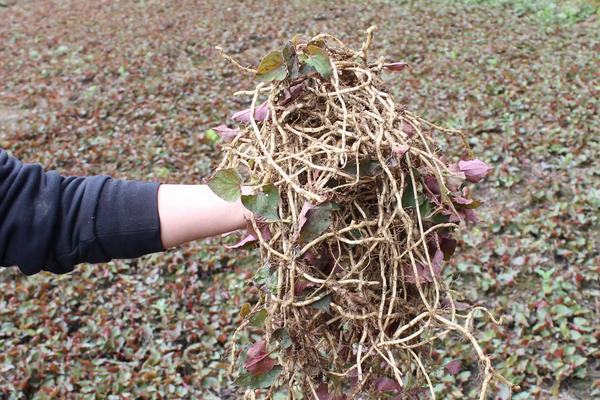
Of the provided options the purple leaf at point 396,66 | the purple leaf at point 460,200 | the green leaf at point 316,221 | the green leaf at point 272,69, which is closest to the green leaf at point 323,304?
the green leaf at point 316,221

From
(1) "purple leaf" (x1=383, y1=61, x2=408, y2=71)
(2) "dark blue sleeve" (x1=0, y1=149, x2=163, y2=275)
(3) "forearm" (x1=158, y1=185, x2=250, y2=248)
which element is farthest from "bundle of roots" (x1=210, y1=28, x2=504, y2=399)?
(2) "dark blue sleeve" (x1=0, y1=149, x2=163, y2=275)

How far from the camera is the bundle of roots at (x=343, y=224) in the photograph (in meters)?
1.13

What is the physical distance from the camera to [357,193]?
117 centimetres

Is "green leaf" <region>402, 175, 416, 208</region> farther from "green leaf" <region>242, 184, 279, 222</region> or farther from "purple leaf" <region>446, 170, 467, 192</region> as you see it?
"green leaf" <region>242, 184, 279, 222</region>

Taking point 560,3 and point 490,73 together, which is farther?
point 560,3

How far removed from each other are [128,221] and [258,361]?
1.78 ft

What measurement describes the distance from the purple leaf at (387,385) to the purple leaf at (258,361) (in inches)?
9.0

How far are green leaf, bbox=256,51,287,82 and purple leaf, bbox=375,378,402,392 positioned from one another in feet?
2.09

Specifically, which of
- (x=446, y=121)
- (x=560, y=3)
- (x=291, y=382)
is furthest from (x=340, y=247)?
(x=560, y=3)

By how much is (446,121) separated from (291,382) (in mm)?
4351

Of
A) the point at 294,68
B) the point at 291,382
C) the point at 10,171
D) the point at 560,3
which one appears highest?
the point at 294,68

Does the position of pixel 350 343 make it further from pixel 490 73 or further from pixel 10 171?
pixel 490 73

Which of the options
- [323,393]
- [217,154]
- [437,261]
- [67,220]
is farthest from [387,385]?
[217,154]

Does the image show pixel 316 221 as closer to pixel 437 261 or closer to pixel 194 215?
pixel 437 261
